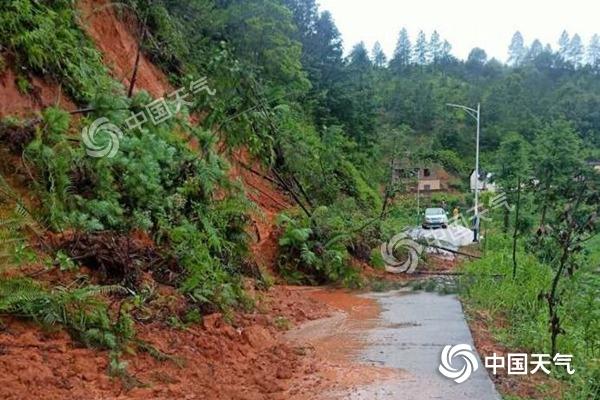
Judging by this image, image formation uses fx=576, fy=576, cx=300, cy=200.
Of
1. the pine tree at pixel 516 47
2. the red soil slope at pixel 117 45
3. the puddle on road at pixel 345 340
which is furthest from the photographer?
the pine tree at pixel 516 47

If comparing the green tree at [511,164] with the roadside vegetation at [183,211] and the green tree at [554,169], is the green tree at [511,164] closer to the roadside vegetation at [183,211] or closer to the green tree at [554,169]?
the roadside vegetation at [183,211]

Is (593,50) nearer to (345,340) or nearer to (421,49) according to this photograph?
(421,49)

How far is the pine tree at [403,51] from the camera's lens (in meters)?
82.9

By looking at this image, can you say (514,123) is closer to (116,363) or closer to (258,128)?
(258,128)

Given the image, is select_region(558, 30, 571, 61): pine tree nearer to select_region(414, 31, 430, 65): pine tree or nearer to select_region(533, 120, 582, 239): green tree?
select_region(414, 31, 430, 65): pine tree

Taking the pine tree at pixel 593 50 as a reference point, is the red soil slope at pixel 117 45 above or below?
below

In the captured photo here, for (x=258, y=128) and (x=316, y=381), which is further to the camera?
(x=258, y=128)

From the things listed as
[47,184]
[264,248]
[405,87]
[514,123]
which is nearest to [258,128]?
[264,248]

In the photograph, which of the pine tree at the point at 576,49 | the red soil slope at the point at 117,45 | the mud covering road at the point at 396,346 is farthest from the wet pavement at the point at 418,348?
the pine tree at the point at 576,49

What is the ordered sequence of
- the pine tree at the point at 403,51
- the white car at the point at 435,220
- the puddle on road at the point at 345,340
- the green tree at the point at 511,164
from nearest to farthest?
1. the puddle on road at the point at 345,340
2. the green tree at the point at 511,164
3. the white car at the point at 435,220
4. the pine tree at the point at 403,51

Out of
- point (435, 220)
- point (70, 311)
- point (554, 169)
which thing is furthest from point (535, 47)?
point (70, 311)

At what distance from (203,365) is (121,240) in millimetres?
1933

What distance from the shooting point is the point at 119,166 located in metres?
6.96

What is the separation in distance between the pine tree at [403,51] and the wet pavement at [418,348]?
253ft
